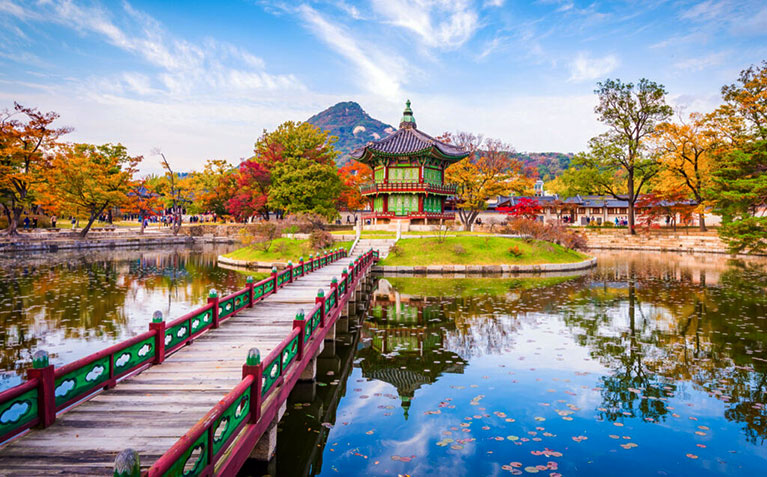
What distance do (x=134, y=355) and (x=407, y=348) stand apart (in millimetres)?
7251

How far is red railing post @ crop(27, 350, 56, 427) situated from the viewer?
16.4ft

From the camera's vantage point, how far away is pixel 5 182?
42250mm

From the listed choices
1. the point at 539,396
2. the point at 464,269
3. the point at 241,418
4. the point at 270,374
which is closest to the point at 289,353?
the point at 270,374

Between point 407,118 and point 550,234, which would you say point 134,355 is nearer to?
point 550,234

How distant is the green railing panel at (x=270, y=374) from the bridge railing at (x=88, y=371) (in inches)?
87.9

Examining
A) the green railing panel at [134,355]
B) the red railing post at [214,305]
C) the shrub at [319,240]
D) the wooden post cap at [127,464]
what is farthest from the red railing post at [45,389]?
the shrub at [319,240]

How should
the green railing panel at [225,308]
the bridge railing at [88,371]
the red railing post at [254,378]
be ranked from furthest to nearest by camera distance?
the green railing panel at [225,308], the red railing post at [254,378], the bridge railing at [88,371]

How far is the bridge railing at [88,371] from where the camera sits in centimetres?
488

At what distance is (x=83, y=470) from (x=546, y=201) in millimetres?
75615

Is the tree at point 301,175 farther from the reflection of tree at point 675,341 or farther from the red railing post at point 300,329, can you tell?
the red railing post at point 300,329

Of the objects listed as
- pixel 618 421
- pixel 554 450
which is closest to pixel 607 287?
pixel 618 421

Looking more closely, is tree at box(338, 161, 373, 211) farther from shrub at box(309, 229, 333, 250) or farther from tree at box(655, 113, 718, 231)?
tree at box(655, 113, 718, 231)

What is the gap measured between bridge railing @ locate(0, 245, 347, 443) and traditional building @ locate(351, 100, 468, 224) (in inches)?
1312

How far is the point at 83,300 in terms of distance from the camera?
59.2ft
